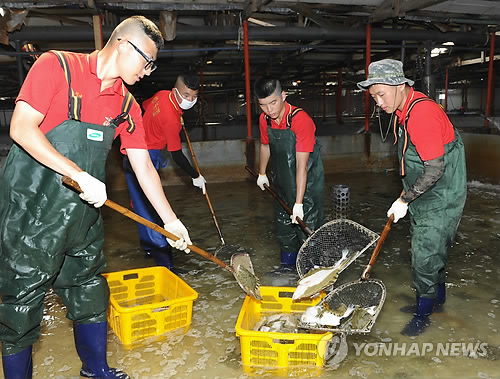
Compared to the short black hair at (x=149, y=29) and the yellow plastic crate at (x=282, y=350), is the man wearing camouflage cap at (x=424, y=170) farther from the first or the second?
the short black hair at (x=149, y=29)

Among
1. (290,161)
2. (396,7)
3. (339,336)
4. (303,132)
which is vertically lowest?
(339,336)

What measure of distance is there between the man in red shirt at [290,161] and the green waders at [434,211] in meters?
0.90

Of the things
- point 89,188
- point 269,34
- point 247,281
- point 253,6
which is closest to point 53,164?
point 89,188

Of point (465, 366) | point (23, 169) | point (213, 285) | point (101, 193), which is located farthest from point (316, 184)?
point (23, 169)

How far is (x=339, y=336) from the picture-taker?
2643 mm

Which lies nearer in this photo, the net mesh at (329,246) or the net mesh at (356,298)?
the net mesh at (356,298)

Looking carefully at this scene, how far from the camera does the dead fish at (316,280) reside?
256cm

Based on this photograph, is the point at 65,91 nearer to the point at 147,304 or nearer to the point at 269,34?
the point at 147,304

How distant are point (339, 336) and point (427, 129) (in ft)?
4.76

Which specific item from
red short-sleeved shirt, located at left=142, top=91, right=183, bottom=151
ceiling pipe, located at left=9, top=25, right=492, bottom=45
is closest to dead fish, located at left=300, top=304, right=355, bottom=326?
red short-sleeved shirt, located at left=142, top=91, right=183, bottom=151

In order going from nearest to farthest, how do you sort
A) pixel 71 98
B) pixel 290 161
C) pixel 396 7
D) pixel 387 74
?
pixel 71 98 → pixel 387 74 → pixel 290 161 → pixel 396 7

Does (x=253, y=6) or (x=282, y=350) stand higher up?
(x=253, y=6)

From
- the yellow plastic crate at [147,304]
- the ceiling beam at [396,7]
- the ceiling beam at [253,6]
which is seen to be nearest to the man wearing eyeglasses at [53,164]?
the yellow plastic crate at [147,304]

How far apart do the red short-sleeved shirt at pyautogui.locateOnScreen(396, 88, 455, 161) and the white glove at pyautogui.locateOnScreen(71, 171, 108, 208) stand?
1867 millimetres
